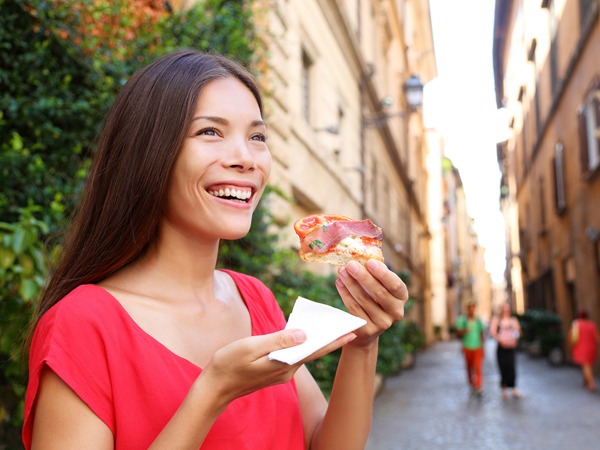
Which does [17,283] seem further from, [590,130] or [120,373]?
[590,130]

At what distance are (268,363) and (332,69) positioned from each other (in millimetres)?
12201

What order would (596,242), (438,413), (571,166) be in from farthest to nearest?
(571,166)
(596,242)
(438,413)

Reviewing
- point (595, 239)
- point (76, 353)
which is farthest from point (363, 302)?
point (595, 239)

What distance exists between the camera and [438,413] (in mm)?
9867

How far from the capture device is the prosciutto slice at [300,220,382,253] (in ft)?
5.72

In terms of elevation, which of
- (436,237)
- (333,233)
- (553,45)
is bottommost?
(333,233)

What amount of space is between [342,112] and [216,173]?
509 inches

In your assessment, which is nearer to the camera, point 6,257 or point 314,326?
point 314,326

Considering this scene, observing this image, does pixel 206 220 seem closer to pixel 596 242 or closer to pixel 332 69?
pixel 332 69

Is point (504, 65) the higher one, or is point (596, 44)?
point (504, 65)

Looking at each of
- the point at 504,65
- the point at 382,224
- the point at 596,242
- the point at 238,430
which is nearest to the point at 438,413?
the point at 596,242

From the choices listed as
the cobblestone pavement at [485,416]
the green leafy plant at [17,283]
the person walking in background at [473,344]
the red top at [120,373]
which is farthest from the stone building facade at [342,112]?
the red top at [120,373]

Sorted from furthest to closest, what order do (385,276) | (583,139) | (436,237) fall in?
1. (436,237)
2. (583,139)
3. (385,276)

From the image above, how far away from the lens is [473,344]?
11766mm
